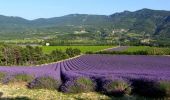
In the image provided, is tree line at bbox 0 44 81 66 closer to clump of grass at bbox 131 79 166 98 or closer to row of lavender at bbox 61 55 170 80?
row of lavender at bbox 61 55 170 80

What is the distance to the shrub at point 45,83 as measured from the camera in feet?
52.6

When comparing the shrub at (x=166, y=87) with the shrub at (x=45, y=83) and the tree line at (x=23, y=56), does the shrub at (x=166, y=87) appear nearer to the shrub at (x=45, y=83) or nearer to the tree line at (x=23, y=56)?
the shrub at (x=45, y=83)

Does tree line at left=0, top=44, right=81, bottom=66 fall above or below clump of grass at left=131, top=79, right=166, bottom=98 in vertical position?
below

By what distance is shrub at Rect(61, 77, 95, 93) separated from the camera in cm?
1488

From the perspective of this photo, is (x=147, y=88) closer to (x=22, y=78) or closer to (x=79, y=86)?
(x=79, y=86)

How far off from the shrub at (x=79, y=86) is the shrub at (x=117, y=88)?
67cm

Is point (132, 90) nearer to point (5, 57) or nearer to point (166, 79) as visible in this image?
point (166, 79)

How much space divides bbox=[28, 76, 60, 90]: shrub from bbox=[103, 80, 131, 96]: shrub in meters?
2.33

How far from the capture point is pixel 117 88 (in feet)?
47.1

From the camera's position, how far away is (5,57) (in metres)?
60.7

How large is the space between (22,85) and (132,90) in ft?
17.5

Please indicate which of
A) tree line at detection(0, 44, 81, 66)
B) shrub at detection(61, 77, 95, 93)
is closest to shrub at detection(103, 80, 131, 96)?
shrub at detection(61, 77, 95, 93)

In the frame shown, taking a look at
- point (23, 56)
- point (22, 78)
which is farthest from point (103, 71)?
point (23, 56)

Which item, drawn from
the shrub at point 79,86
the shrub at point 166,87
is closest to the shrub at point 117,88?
the shrub at point 79,86
